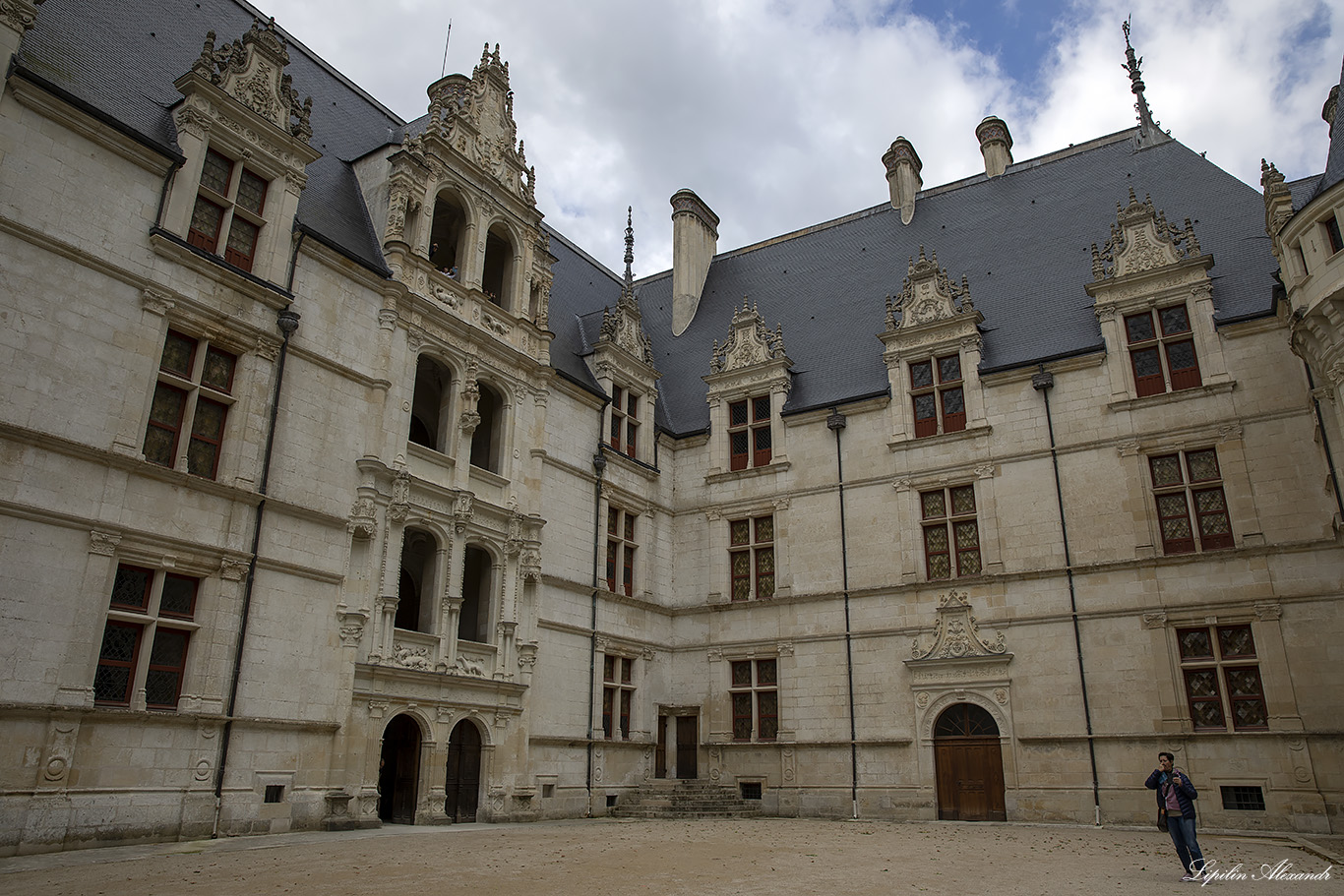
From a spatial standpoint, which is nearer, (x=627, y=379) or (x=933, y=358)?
(x=933, y=358)

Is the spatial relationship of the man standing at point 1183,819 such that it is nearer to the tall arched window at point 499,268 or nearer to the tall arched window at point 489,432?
the tall arched window at point 489,432

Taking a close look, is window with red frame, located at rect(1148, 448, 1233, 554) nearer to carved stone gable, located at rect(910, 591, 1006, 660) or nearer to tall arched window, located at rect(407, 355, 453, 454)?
carved stone gable, located at rect(910, 591, 1006, 660)

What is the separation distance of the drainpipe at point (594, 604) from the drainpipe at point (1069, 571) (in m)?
10.5

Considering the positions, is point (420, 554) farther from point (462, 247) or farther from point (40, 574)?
point (40, 574)

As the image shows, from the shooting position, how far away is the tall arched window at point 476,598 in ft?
64.0

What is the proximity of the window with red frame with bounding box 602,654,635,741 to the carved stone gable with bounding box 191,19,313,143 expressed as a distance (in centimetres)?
1342

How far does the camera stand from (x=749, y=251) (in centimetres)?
3152

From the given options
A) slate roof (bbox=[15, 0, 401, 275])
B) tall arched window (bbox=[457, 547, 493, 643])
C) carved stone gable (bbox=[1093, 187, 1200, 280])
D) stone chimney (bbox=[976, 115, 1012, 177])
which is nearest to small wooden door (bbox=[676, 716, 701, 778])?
tall arched window (bbox=[457, 547, 493, 643])

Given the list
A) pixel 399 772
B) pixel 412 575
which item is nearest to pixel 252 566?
pixel 399 772

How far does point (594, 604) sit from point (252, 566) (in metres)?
8.99

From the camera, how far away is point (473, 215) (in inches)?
A: 822

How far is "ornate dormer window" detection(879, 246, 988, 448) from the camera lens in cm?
2236

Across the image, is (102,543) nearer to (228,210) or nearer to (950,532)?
(228,210)

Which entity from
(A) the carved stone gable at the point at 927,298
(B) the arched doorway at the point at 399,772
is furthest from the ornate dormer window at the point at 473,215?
(A) the carved stone gable at the point at 927,298
